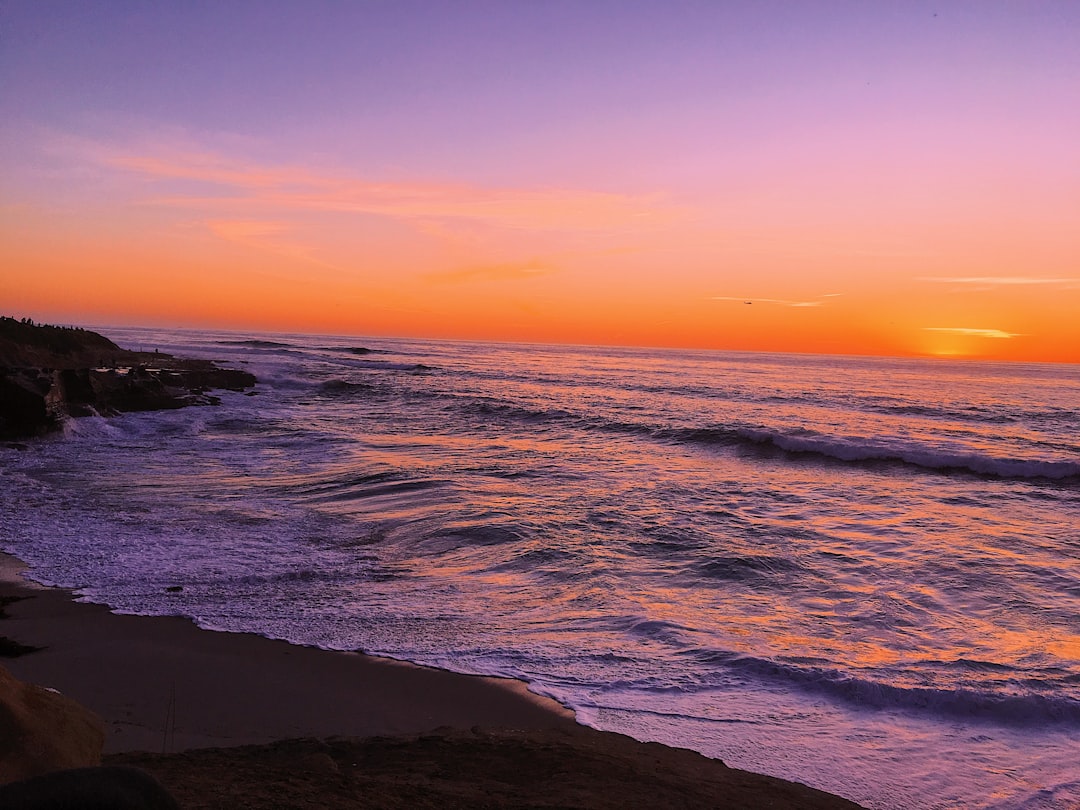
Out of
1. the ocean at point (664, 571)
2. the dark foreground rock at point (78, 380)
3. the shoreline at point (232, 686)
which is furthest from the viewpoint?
the dark foreground rock at point (78, 380)

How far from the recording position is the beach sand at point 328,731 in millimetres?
3936

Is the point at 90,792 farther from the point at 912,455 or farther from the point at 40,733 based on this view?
the point at 912,455

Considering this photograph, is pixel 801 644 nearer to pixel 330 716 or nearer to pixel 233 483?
pixel 330 716

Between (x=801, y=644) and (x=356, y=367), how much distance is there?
56042 mm

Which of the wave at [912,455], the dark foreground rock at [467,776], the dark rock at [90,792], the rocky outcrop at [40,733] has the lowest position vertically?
the dark foreground rock at [467,776]

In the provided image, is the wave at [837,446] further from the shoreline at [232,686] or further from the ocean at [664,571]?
the shoreline at [232,686]

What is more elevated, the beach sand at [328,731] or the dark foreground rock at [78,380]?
the dark foreground rock at [78,380]

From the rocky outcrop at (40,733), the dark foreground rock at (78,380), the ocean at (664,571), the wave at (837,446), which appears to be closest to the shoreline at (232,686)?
the ocean at (664,571)

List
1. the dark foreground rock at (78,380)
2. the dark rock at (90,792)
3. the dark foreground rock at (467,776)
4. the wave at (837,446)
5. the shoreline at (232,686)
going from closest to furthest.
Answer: the dark rock at (90,792) → the dark foreground rock at (467,776) → the shoreline at (232,686) → the dark foreground rock at (78,380) → the wave at (837,446)

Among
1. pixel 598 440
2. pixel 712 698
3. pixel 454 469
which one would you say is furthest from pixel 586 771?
pixel 598 440

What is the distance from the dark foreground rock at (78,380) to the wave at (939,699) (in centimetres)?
1874

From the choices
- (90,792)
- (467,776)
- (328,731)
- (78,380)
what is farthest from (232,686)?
(78,380)

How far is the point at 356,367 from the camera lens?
59.8 m

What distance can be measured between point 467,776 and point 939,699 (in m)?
4.12
